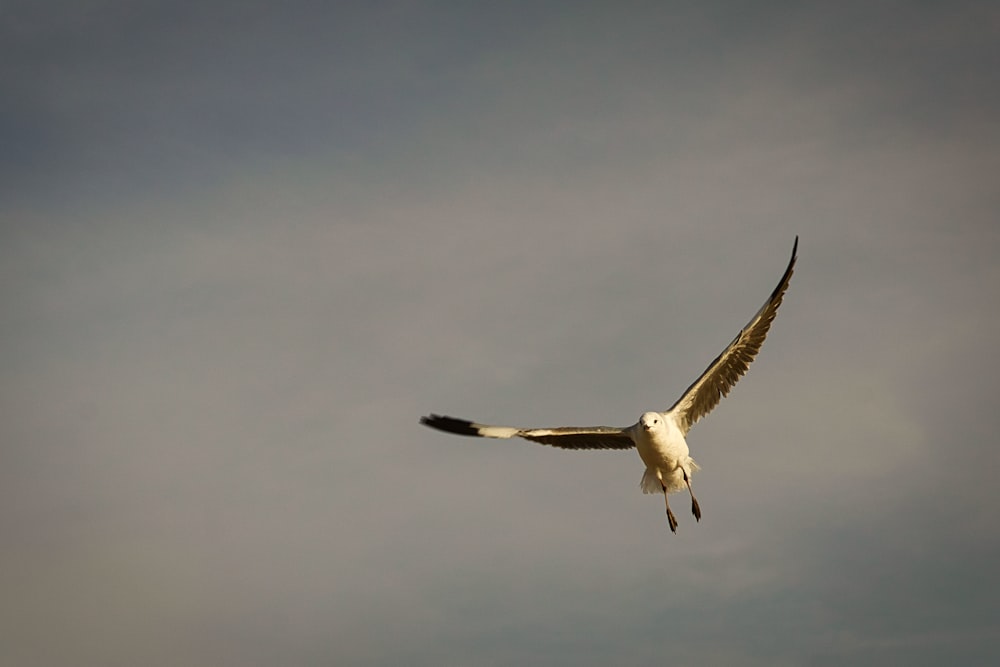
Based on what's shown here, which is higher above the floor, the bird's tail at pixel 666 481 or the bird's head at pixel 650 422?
the bird's head at pixel 650 422

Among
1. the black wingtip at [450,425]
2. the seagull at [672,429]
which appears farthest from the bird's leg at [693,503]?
the black wingtip at [450,425]

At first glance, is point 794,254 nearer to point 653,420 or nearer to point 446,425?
point 653,420

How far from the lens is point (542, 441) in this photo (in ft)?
79.1

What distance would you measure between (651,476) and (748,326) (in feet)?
13.6

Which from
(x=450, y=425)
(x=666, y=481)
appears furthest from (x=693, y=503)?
(x=450, y=425)

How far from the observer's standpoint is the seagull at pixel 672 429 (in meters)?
22.5

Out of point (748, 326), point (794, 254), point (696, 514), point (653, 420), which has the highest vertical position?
point (794, 254)

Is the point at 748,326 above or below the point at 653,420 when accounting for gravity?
above

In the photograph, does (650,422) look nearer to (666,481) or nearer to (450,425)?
(666,481)

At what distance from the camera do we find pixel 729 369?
23500 millimetres

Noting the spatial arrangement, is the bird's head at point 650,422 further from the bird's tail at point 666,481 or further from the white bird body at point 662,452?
the bird's tail at point 666,481

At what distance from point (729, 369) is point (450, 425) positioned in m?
6.79

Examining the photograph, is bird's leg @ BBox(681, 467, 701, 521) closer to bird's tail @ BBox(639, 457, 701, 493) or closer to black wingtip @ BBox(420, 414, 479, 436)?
bird's tail @ BBox(639, 457, 701, 493)

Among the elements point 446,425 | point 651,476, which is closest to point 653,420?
point 651,476
